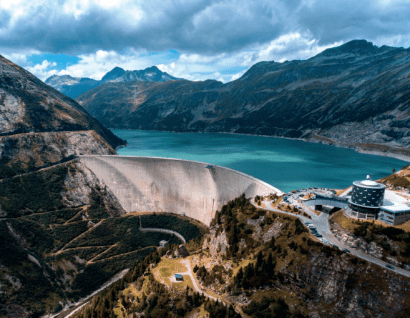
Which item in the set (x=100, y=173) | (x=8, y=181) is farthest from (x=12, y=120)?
(x=100, y=173)

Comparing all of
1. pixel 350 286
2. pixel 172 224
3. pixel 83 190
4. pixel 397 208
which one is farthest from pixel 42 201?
→ pixel 397 208

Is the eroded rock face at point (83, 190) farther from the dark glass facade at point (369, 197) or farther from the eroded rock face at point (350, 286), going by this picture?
the dark glass facade at point (369, 197)

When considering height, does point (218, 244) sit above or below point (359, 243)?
below

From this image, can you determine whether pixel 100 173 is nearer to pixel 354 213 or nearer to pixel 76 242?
pixel 76 242

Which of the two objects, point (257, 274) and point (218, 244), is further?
point (218, 244)

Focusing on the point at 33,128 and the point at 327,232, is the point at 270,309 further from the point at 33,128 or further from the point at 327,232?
the point at 33,128

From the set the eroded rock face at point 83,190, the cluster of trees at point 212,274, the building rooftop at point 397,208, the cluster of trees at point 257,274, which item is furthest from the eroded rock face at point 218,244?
the eroded rock face at point 83,190

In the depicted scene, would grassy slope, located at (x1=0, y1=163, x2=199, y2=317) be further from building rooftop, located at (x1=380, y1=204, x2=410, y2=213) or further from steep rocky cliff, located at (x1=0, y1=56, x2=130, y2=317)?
building rooftop, located at (x1=380, y1=204, x2=410, y2=213)
